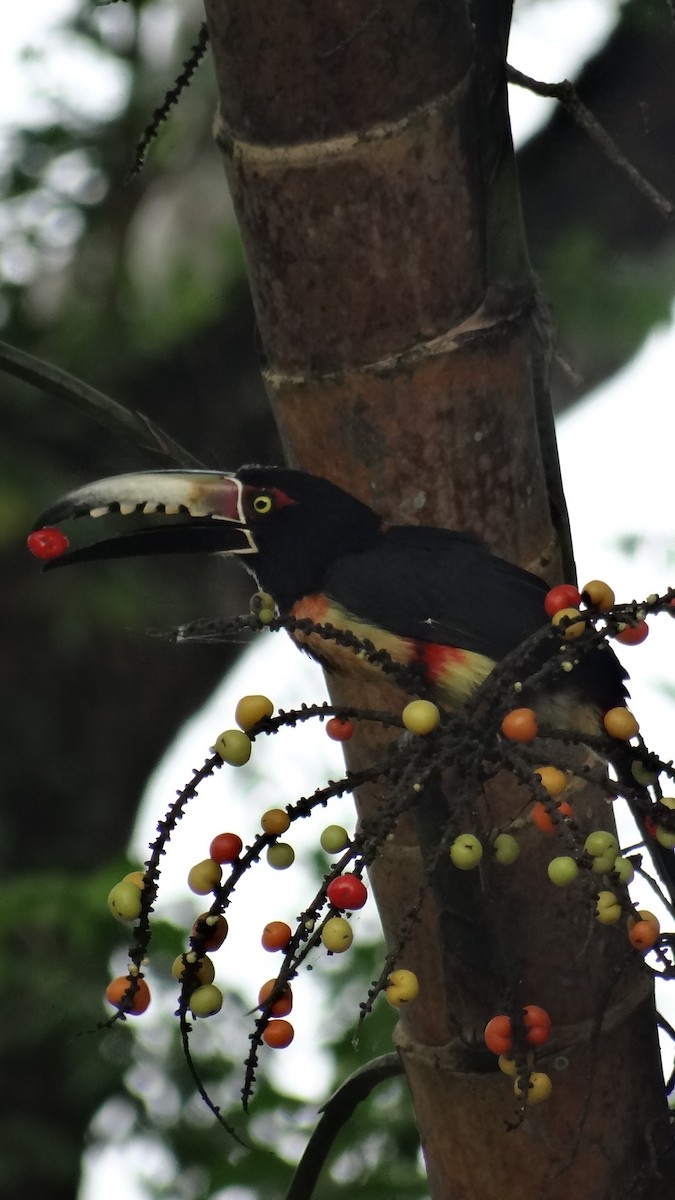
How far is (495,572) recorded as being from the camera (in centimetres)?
123

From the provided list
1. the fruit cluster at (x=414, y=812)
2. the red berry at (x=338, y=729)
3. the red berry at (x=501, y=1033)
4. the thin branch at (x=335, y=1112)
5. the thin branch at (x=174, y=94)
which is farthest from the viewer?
the thin branch at (x=335, y=1112)

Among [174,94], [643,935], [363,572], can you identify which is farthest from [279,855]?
[174,94]

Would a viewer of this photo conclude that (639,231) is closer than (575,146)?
No

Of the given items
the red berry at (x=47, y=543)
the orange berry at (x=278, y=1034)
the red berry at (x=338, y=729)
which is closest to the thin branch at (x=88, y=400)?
the red berry at (x=47, y=543)

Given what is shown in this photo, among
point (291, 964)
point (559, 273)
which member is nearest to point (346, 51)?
point (291, 964)

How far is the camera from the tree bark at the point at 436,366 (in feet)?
3.86

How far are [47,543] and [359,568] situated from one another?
272mm

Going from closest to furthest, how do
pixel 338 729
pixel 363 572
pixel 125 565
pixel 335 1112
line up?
pixel 338 729
pixel 363 572
pixel 335 1112
pixel 125 565

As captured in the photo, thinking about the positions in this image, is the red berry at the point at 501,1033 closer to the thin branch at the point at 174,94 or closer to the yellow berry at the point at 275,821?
the yellow berry at the point at 275,821

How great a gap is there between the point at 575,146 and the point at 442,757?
1709 mm

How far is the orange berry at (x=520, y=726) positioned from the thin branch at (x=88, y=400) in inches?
20.5

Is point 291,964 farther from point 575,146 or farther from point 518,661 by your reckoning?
point 575,146

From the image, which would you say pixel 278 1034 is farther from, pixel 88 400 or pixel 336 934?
pixel 88 400

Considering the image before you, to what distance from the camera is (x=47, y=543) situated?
120 cm
